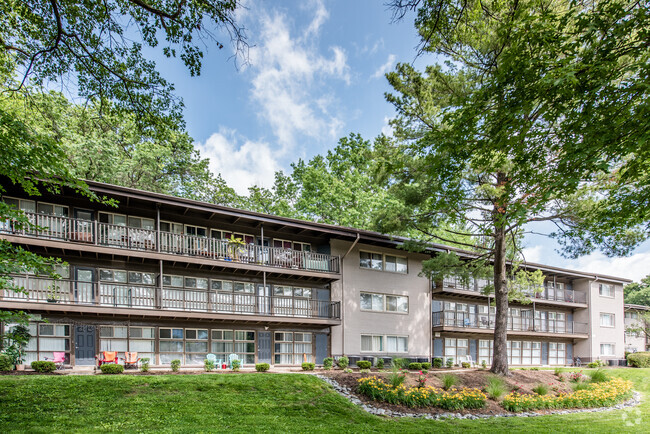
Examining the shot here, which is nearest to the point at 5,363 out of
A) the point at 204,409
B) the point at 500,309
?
the point at 204,409

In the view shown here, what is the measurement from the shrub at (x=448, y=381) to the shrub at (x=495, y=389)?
1.14 m

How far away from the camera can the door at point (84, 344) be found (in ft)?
57.6

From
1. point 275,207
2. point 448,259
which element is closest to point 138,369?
point 448,259

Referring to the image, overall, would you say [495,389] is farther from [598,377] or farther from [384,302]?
[384,302]

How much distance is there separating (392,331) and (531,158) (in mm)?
18227

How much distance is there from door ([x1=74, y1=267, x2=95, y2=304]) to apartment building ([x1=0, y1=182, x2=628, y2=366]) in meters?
0.04

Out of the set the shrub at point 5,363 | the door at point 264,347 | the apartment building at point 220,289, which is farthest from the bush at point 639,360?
the shrub at point 5,363

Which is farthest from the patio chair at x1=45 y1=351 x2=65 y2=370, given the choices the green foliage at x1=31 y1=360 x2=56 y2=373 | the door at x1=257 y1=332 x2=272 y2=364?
the door at x1=257 y1=332 x2=272 y2=364

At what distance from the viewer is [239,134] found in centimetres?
3753

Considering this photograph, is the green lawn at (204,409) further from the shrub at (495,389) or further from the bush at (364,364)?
the bush at (364,364)

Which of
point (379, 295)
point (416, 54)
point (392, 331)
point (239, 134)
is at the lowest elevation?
point (392, 331)

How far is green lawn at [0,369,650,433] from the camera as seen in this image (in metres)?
10.1

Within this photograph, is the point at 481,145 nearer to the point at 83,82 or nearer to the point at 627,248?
the point at 83,82

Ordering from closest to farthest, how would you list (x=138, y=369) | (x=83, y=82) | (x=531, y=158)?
(x=531, y=158) → (x=83, y=82) → (x=138, y=369)
